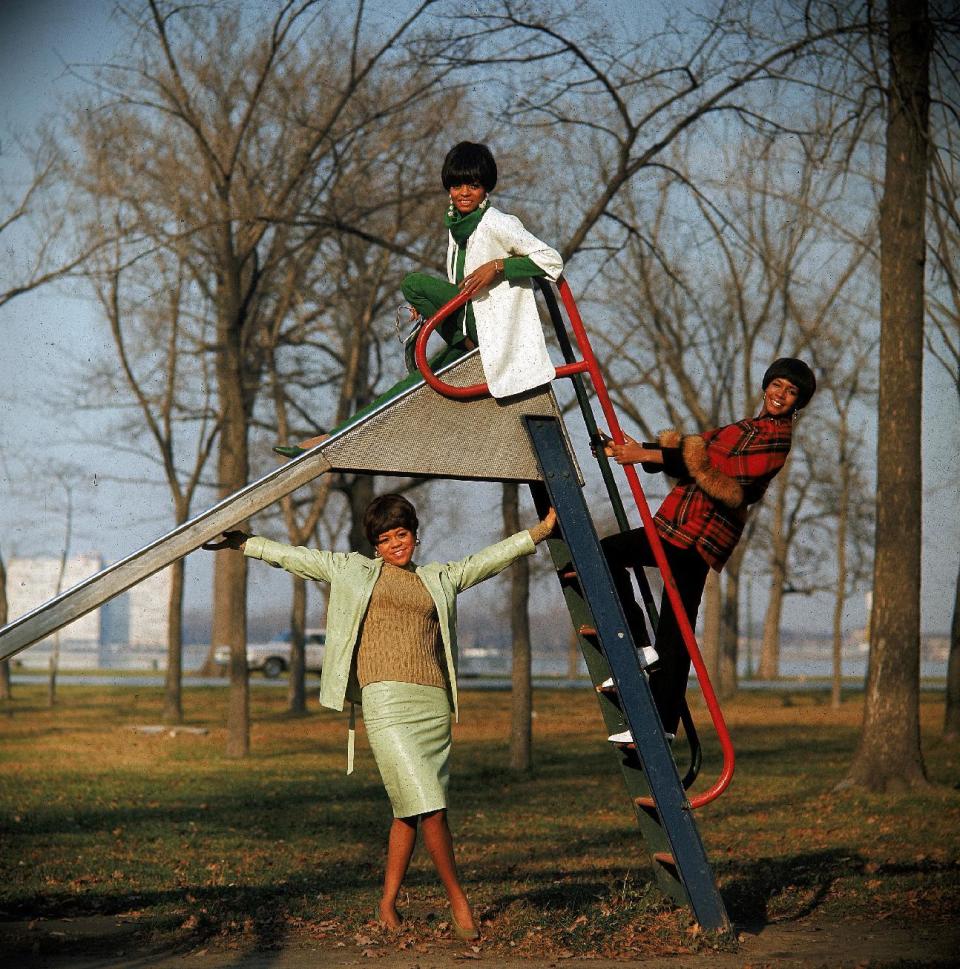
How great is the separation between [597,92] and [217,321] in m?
9.64

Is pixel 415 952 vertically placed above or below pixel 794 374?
below

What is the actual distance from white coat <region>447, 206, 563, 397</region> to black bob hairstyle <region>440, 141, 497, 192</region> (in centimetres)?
14

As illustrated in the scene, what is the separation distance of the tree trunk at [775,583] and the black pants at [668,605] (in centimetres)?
2758

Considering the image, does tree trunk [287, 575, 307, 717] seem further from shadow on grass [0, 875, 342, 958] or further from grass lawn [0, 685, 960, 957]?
shadow on grass [0, 875, 342, 958]

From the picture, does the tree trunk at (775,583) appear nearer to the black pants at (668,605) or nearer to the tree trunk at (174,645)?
the tree trunk at (174,645)

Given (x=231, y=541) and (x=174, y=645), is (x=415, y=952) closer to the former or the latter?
(x=231, y=541)

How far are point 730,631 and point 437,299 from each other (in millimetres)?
31407

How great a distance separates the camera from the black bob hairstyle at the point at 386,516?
5570 millimetres

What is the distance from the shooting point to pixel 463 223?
5684 mm

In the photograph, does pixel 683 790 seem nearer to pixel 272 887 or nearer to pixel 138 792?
pixel 272 887

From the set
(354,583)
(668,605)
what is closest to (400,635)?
(354,583)

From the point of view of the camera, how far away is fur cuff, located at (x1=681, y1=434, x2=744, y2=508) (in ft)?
18.3

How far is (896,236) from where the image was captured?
1229 cm

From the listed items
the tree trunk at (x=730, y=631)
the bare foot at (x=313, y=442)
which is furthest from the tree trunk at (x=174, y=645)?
the bare foot at (x=313, y=442)
